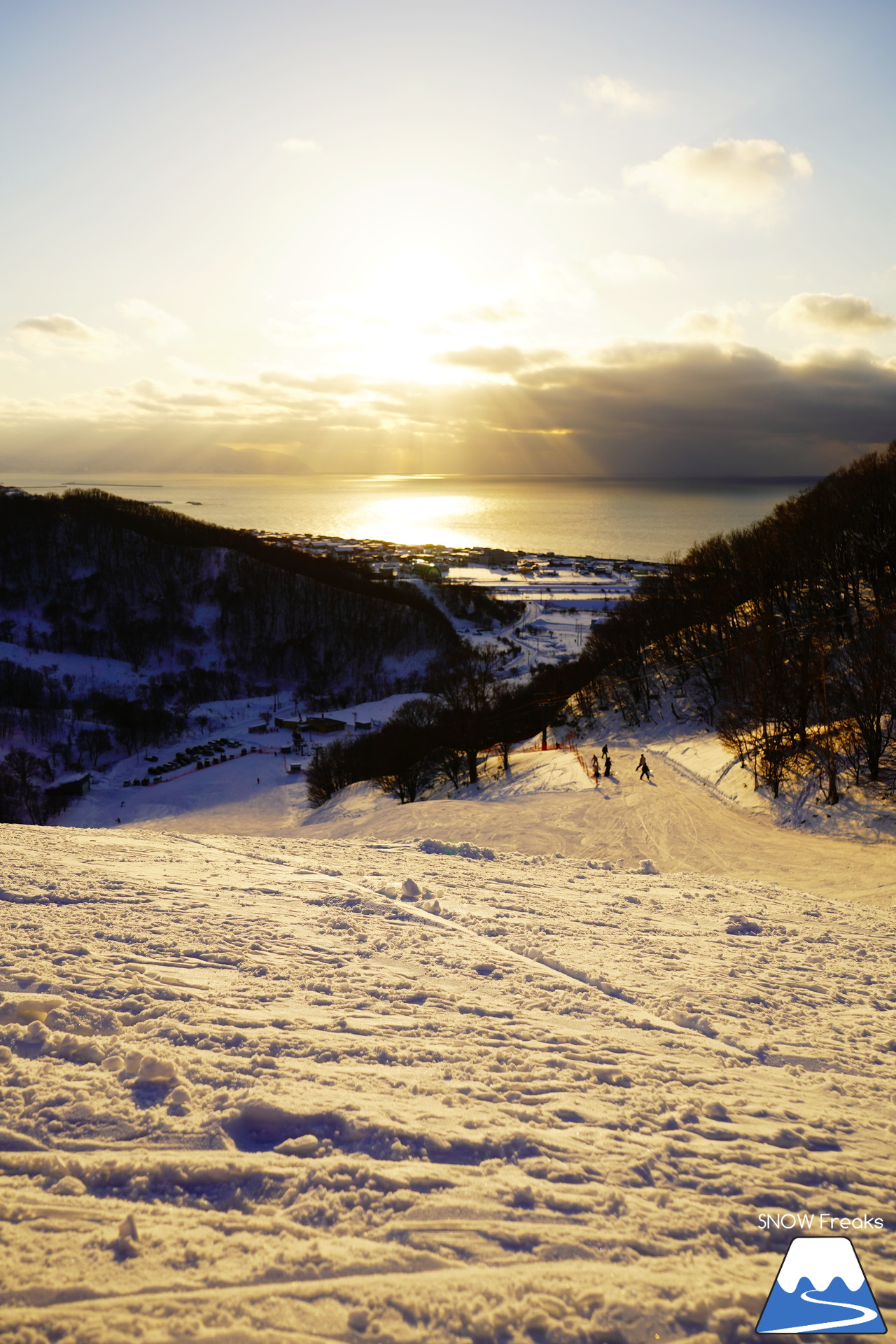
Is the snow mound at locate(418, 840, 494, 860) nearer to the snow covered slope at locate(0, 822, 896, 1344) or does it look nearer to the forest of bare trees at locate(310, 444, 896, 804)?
the snow covered slope at locate(0, 822, 896, 1344)

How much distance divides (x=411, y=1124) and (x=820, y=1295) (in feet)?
7.24

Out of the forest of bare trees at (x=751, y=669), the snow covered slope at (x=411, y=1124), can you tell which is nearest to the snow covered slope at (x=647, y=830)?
the forest of bare trees at (x=751, y=669)

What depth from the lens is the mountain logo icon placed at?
2918mm

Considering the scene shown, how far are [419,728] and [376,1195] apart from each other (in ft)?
119

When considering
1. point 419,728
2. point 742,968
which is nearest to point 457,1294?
point 742,968

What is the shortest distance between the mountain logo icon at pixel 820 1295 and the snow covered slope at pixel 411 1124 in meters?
0.08

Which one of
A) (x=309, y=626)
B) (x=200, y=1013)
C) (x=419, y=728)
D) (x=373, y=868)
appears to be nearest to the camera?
(x=200, y=1013)

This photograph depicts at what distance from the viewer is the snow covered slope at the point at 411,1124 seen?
2.90m

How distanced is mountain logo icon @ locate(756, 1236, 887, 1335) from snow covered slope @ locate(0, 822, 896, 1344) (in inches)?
3.1

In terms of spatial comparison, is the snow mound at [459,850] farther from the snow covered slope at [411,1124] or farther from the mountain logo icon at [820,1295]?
the mountain logo icon at [820,1295]

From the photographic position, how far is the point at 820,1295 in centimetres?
312

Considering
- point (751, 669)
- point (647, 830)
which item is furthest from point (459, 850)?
point (751, 669)

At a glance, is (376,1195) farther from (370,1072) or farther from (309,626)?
(309,626)

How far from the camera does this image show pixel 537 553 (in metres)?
178
